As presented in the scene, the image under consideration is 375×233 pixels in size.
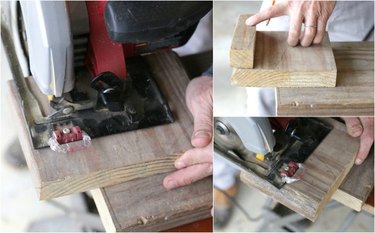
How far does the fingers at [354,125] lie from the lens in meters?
0.73

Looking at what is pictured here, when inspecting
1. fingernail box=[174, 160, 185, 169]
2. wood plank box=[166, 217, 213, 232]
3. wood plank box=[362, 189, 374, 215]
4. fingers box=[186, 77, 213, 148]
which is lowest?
wood plank box=[166, 217, 213, 232]

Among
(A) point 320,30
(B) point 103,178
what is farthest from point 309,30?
(B) point 103,178

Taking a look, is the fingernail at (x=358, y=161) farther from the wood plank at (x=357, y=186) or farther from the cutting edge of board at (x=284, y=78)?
the cutting edge of board at (x=284, y=78)

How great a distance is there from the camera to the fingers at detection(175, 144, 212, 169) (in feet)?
2.64

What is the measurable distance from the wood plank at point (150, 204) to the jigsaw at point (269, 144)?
0.14 m

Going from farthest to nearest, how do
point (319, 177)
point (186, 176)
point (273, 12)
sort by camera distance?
point (186, 176) → point (319, 177) → point (273, 12)

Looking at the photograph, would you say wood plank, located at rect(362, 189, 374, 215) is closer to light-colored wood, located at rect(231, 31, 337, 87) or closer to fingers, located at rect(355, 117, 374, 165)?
fingers, located at rect(355, 117, 374, 165)

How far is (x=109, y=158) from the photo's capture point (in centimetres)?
79

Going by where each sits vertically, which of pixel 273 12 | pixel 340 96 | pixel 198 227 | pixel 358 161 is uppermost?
pixel 273 12

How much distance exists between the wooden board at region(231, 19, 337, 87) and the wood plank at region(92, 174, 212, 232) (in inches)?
9.3

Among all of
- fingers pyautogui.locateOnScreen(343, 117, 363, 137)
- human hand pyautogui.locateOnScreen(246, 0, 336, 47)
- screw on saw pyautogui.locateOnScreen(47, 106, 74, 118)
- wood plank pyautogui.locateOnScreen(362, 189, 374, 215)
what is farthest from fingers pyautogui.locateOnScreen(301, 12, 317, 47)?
screw on saw pyautogui.locateOnScreen(47, 106, 74, 118)

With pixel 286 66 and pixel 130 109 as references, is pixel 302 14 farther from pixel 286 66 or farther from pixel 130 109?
pixel 130 109

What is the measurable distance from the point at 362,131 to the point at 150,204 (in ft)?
0.98

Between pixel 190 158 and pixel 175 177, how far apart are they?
0.03 meters
